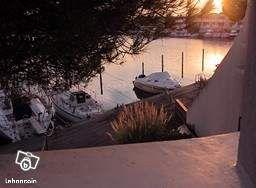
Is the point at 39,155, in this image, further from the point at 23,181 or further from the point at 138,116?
the point at 138,116

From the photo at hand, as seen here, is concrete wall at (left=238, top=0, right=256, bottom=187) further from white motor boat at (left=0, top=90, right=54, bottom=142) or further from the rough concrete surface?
white motor boat at (left=0, top=90, right=54, bottom=142)

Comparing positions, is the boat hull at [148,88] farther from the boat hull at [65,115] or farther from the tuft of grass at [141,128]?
the tuft of grass at [141,128]

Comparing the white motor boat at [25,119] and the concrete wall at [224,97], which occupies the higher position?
the concrete wall at [224,97]

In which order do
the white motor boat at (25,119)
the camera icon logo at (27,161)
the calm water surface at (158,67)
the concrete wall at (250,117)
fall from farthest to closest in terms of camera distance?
the calm water surface at (158,67) → the white motor boat at (25,119) → the camera icon logo at (27,161) → the concrete wall at (250,117)

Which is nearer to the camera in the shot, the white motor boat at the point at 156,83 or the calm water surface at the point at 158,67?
the white motor boat at the point at 156,83

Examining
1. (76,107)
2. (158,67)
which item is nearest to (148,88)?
(76,107)

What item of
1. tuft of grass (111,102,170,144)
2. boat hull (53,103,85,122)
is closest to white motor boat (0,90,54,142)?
boat hull (53,103,85,122)

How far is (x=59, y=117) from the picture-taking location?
2961cm

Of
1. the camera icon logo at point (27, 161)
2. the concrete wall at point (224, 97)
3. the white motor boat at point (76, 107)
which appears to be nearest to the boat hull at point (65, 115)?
the white motor boat at point (76, 107)

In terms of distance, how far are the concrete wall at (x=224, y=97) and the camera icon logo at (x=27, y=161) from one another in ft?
16.9

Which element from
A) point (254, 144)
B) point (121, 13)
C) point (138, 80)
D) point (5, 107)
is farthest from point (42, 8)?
point (138, 80)

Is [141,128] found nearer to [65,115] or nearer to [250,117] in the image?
[250,117]

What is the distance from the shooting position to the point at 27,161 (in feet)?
17.7

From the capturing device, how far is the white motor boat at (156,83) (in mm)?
33750
